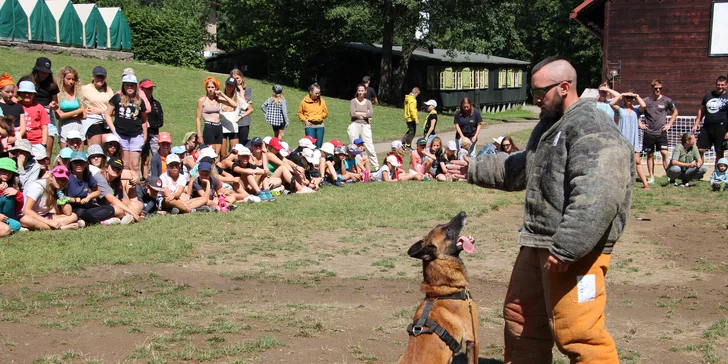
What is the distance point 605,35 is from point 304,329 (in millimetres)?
18647

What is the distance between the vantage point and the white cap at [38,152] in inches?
388

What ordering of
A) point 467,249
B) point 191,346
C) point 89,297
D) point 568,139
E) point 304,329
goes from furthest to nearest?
point 89,297 < point 304,329 < point 191,346 < point 467,249 < point 568,139

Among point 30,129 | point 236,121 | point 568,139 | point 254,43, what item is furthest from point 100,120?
point 254,43

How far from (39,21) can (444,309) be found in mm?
28987

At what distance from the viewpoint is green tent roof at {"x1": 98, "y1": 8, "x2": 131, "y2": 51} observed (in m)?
32.6

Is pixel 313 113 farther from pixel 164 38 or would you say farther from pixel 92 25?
pixel 164 38

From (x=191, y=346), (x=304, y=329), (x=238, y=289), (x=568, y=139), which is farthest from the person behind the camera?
(x=238, y=289)

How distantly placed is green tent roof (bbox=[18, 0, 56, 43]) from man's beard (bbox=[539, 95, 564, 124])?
94.1 ft

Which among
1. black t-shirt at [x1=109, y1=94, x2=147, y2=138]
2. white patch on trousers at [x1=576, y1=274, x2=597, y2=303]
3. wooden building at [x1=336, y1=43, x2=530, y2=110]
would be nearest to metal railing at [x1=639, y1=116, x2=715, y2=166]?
black t-shirt at [x1=109, y1=94, x2=147, y2=138]

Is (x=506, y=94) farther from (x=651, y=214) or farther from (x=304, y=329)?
(x=304, y=329)

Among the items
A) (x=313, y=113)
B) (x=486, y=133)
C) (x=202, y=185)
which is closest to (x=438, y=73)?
(x=486, y=133)

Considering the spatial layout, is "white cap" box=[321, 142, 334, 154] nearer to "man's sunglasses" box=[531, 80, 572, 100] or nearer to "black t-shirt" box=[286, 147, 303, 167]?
"black t-shirt" box=[286, 147, 303, 167]

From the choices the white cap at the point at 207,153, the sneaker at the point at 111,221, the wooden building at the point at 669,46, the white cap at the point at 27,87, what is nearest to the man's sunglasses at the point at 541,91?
the sneaker at the point at 111,221

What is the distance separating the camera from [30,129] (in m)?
10.7
